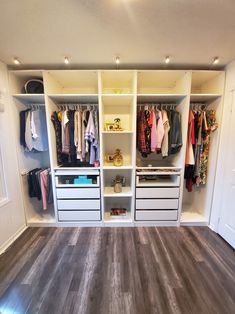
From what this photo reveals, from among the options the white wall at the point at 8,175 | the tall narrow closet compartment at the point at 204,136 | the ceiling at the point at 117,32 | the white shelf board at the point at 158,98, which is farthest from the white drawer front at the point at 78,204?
the ceiling at the point at 117,32

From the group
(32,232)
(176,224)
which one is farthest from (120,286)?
(32,232)

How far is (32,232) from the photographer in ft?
7.14

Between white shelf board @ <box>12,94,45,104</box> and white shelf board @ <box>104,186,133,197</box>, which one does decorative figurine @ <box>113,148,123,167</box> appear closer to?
white shelf board @ <box>104,186,133,197</box>

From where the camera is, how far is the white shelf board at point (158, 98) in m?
1.99

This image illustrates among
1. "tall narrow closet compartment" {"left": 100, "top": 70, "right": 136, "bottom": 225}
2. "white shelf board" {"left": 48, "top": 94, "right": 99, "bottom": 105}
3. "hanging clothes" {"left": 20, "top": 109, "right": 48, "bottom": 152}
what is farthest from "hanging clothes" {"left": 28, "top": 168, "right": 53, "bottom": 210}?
"white shelf board" {"left": 48, "top": 94, "right": 99, "bottom": 105}

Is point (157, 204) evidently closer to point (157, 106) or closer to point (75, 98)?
point (157, 106)

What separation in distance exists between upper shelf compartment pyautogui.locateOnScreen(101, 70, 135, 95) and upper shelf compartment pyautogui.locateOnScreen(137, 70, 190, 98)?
0.14 metres

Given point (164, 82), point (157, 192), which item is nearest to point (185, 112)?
point (164, 82)

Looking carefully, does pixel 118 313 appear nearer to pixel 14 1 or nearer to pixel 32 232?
pixel 32 232

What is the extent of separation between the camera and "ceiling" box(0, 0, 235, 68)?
110 cm

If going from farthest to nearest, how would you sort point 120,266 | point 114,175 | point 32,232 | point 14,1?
point 114,175, point 32,232, point 120,266, point 14,1

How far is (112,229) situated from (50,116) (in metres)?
1.87

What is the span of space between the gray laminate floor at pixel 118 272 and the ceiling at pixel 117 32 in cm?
234

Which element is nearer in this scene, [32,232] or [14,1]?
[14,1]
